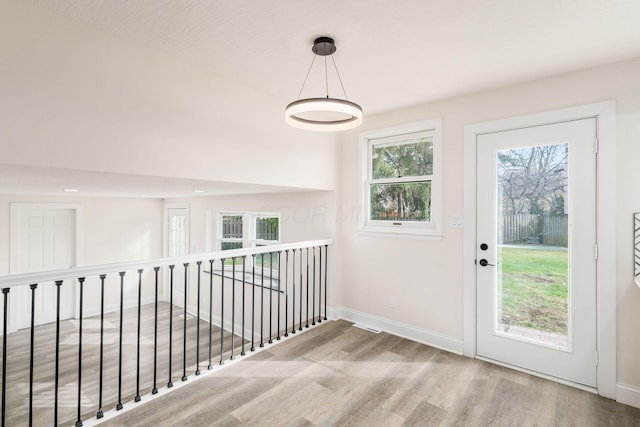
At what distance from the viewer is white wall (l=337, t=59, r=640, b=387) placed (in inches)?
89.7

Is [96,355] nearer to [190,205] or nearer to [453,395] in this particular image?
[190,205]

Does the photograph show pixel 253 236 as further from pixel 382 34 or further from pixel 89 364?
pixel 382 34

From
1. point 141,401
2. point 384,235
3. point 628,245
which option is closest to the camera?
point 141,401

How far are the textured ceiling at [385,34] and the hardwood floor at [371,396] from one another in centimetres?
243

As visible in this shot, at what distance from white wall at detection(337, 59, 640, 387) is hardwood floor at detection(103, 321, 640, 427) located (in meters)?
0.45

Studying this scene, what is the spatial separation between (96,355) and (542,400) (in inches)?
189

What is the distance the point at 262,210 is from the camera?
15.7ft

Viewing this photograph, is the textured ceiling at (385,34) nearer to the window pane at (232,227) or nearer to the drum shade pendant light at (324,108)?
the drum shade pendant light at (324,108)

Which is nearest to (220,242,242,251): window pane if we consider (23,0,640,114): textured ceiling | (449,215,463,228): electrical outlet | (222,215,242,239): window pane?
(222,215,242,239): window pane

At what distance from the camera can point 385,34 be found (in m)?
2.03

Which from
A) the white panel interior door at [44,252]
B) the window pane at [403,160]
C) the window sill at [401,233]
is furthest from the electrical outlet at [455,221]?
the white panel interior door at [44,252]

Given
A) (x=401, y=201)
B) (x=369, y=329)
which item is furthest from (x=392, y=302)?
(x=401, y=201)

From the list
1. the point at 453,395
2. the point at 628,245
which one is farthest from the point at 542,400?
the point at 628,245

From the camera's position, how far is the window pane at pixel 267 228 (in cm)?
476
